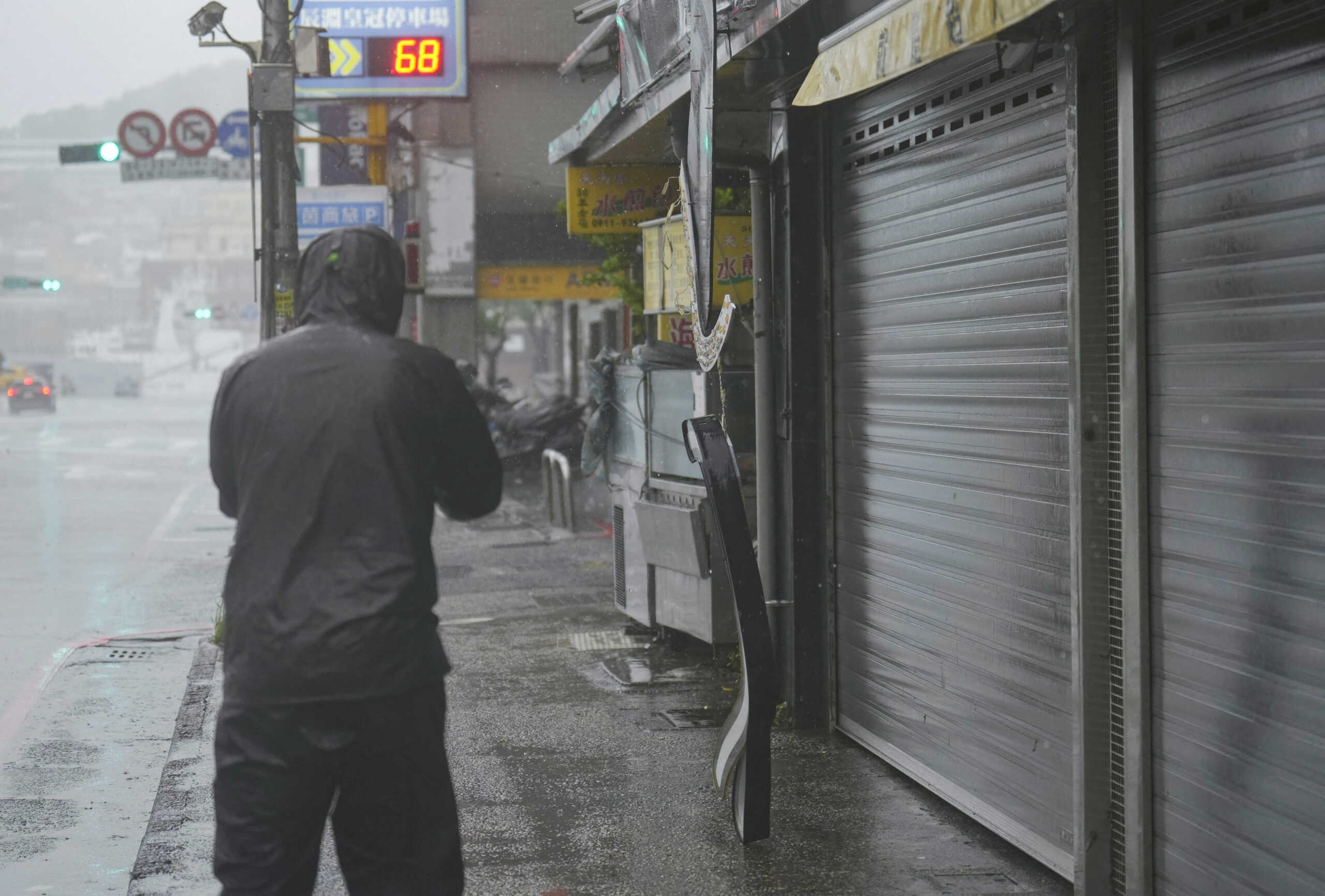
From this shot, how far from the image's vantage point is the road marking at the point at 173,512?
16453mm

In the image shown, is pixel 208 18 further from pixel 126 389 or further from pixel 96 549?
pixel 126 389

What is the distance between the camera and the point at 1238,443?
3.77 m

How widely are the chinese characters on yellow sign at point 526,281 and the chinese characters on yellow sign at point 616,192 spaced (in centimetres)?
1836

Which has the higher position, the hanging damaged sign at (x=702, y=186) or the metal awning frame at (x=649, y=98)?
the metal awning frame at (x=649, y=98)

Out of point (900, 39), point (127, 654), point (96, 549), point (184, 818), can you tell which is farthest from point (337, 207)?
point (900, 39)

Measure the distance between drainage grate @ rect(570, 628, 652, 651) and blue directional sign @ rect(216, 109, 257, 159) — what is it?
2340cm

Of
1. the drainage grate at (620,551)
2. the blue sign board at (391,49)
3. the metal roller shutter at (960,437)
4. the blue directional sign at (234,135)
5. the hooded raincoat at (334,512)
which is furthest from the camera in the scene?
the blue directional sign at (234,135)

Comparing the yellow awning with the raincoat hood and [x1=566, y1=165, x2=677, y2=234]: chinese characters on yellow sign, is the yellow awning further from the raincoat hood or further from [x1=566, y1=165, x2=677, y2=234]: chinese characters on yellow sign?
[x1=566, y1=165, x2=677, y2=234]: chinese characters on yellow sign

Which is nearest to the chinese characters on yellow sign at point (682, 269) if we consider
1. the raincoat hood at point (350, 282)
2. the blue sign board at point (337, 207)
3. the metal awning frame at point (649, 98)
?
the metal awning frame at point (649, 98)

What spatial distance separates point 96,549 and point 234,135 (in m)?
18.5

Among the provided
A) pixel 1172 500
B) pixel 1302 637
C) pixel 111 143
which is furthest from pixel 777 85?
pixel 111 143

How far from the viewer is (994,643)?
5.16m

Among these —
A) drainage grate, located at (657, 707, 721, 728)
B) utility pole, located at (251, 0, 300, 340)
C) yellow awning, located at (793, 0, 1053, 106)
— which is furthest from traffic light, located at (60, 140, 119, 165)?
yellow awning, located at (793, 0, 1053, 106)

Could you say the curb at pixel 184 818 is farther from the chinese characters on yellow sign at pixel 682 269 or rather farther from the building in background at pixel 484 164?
the building in background at pixel 484 164
